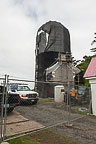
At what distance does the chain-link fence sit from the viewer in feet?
16.1

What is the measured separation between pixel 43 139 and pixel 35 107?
6.25 meters

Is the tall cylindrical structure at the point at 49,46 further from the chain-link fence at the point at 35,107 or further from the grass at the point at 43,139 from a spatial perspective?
the grass at the point at 43,139

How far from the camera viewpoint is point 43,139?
4.16m

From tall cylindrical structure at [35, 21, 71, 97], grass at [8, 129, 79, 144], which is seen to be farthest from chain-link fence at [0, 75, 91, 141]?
tall cylindrical structure at [35, 21, 71, 97]

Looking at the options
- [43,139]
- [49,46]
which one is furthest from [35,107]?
[49,46]

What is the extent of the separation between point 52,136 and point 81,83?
19787mm

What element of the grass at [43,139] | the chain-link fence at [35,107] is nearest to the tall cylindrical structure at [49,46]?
the chain-link fence at [35,107]

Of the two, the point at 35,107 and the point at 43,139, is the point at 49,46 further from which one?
the point at 43,139

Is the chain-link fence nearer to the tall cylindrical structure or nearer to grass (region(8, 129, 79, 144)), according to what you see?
grass (region(8, 129, 79, 144))

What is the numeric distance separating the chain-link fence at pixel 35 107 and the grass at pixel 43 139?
41 cm

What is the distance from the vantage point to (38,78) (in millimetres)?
24156

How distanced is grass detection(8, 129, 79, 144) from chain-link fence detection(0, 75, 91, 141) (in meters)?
0.41

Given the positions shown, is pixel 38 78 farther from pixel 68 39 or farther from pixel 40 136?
pixel 40 136

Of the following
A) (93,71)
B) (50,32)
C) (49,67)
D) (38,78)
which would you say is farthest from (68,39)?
(93,71)
